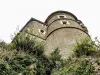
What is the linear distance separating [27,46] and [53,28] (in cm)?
744

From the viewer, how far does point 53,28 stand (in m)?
21.0

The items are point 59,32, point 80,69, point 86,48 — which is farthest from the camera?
point 59,32

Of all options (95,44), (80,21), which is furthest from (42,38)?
(95,44)

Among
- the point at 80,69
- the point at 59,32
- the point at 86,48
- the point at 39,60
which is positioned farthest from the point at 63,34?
the point at 80,69

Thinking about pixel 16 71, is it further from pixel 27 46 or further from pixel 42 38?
pixel 42 38

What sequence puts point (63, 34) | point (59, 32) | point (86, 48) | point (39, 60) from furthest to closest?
point (59, 32), point (63, 34), point (86, 48), point (39, 60)

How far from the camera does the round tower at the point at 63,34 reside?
17275mm

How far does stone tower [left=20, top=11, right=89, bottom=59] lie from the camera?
57.2 ft

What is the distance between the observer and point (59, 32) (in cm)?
1958

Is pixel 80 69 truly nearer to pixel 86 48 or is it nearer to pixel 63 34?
pixel 86 48

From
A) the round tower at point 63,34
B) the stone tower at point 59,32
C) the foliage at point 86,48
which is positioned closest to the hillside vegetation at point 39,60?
the foliage at point 86,48

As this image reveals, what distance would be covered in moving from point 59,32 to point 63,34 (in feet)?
2.51

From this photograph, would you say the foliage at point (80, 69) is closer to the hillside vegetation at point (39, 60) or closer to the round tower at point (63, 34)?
the hillside vegetation at point (39, 60)

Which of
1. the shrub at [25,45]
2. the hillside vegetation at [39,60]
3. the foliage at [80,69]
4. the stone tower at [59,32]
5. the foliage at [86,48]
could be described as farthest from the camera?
the stone tower at [59,32]
